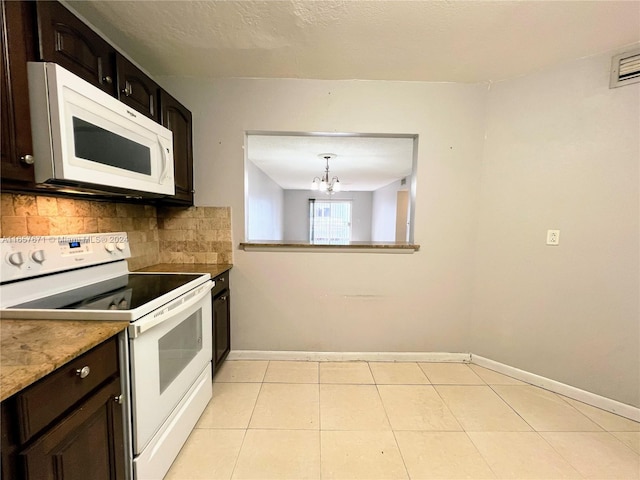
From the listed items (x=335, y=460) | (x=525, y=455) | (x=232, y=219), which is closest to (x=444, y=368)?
(x=525, y=455)

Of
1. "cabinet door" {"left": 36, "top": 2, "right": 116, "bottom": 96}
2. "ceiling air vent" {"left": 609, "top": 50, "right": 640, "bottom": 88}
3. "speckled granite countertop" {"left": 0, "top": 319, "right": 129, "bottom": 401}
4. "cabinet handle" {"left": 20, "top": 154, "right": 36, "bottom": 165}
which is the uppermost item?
"ceiling air vent" {"left": 609, "top": 50, "right": 640, "bottom": 88}

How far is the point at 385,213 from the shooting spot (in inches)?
290

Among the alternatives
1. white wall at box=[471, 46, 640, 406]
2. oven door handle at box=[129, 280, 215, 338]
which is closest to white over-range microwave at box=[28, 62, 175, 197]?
oven door handle at box=[129, 280, 215, 338]

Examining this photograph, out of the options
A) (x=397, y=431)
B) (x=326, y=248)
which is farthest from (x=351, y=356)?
(x=326, y=248)

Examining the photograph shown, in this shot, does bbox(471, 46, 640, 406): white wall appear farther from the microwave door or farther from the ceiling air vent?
the microwave door

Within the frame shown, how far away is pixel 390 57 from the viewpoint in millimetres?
1833

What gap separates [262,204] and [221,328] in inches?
136

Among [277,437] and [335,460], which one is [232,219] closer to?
[277,437]

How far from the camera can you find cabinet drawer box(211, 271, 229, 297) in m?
1.96

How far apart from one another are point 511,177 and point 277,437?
241 cm

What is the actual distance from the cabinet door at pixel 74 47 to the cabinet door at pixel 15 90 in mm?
44

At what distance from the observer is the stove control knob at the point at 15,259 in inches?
43.9

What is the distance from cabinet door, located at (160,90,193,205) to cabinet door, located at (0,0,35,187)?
779 millimetres

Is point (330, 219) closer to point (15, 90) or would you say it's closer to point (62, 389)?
point (15, 90)
